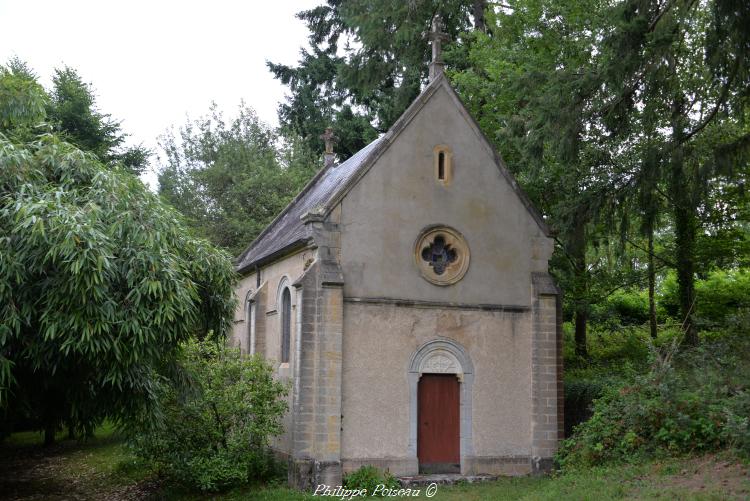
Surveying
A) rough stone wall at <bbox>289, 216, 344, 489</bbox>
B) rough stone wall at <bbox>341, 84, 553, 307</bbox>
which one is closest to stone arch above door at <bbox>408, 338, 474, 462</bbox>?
rough stone wall at <bbox>341, 84, 553, 307</bbox>

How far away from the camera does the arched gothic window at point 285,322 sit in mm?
19344

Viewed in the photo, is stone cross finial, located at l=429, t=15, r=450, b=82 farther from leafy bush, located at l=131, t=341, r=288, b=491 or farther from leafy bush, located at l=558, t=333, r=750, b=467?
leafy bush, located at l=558, t=333, r=750, b=467

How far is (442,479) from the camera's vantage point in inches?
664

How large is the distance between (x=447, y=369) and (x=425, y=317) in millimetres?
1338

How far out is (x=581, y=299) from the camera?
24.3 m

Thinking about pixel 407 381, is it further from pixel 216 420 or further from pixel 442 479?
pixel 216 420

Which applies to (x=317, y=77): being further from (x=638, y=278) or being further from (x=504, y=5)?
(x=638, y=278)

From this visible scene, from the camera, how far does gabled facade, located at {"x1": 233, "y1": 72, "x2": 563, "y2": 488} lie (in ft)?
54.5

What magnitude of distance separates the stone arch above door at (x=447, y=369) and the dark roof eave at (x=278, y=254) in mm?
3681

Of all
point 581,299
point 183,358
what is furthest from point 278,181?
point 183,358

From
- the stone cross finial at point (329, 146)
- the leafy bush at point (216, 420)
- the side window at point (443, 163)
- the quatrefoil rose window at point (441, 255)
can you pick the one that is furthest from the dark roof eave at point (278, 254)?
the stone cross finial at point (329, 146)

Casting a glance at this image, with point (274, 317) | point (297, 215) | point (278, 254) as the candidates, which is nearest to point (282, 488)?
point (274, 317)

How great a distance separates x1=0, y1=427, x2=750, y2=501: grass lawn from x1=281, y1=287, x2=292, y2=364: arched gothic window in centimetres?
392

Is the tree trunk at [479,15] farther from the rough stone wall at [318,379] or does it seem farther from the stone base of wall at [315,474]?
the stone base of wall at [315,474]
